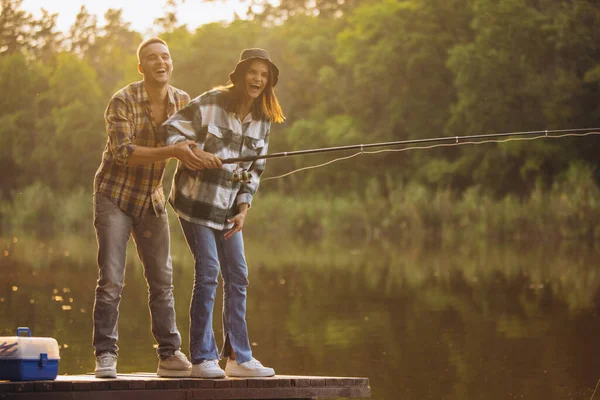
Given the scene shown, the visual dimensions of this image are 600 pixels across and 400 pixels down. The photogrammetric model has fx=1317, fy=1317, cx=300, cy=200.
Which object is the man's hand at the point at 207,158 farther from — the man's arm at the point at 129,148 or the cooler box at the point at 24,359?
the cooler box at the point at 24,359

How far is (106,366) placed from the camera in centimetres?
612

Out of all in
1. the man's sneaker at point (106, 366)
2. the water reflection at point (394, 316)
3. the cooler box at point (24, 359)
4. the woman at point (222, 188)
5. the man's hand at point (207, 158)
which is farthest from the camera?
the water reflection at point (394, 316)

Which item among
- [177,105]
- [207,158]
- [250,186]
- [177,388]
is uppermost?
[177,105]

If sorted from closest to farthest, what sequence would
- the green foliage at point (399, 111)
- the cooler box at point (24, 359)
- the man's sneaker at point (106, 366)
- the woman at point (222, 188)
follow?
the cooler box at point (24, 359) → the woman at point (222, 188) → the man's sneaker at point (106, 366) → the green foliage at point (399, 111)

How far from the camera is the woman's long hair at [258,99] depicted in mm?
6035

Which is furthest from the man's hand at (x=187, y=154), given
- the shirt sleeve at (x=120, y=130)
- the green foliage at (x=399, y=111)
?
the green foliage at (x=399, y=111)

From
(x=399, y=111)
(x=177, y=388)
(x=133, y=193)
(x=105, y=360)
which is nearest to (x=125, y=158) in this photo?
(x=133, y=193)

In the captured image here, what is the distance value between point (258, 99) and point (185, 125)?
0.40m

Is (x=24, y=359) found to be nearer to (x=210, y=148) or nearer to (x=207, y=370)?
(x=207, y=370)

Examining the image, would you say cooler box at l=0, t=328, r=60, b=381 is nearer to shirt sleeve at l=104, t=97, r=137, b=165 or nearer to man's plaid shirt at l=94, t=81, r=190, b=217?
man's plaid shirt at l=94, t=81, r=190, b=217

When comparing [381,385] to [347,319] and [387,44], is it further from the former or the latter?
[387,44]

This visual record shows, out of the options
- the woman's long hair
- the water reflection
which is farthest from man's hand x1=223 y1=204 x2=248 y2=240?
the water reflection

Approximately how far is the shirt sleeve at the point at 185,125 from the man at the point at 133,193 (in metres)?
0.10

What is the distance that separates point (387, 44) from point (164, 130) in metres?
36.9
